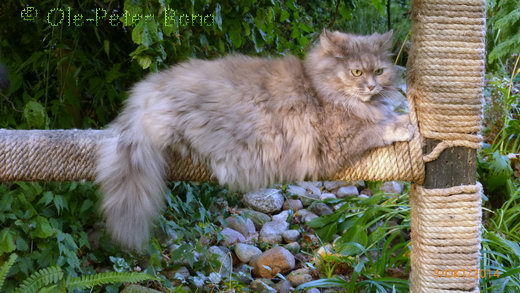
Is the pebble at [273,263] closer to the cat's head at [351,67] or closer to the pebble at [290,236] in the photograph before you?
the pebble at [290,236]

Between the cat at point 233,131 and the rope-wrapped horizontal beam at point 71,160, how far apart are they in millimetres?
26

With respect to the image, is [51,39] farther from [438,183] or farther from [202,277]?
[438,183]

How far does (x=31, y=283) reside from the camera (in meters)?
1.45

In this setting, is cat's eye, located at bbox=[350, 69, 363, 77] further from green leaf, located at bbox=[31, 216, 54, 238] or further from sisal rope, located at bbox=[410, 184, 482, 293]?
green leaf, located at bbox=[31, 216, 54, 238]

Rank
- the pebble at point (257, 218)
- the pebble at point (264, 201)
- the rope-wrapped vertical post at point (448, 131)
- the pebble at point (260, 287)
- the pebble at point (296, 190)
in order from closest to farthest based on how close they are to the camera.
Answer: the rope-wrapped vertical post at point (448, 131)
the pebble at point (260, 287)
the pebble at point (257, 218)
the pebble at point (264, 201)
the pebble at point (296, 190)

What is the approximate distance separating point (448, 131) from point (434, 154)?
0.06 m

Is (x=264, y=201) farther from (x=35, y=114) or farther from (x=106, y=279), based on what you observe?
(x=106, y=279)

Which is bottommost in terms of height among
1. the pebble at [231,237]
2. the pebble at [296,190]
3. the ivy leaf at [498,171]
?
the pebble at [231,237]

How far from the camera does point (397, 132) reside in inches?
53.2

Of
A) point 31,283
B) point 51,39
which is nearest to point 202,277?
point 31,283

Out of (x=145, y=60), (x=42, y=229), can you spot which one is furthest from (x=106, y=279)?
(x=145, y=60)

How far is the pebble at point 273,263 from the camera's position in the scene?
7.54 ft

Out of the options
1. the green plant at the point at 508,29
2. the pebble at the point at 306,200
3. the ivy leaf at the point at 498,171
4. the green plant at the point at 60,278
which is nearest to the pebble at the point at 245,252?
the pebble at the point at 306,200

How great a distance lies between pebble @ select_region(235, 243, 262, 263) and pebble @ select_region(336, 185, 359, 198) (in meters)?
0.75
